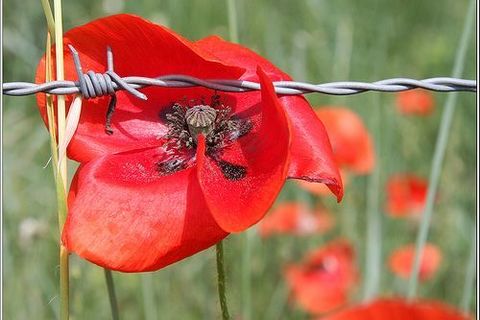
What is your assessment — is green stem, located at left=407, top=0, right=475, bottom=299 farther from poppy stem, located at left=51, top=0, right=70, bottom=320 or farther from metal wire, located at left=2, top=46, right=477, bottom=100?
poppy stem, located at left=51, top=0, right=70, bottom=320

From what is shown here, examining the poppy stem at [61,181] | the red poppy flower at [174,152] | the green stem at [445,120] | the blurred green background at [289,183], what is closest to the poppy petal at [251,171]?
the red poppy flower at [174,152]

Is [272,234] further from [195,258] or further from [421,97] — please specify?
[421,97]

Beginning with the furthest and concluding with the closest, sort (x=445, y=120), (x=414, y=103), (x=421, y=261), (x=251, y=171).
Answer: (x=414, y=103) → (x=421, y=261) → (x=445, y=120) → (x=251, y=171)

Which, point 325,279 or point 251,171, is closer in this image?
point 251,171

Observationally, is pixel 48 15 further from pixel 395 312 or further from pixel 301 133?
pixel 395 312

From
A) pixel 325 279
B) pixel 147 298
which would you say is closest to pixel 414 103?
pixel 325 279

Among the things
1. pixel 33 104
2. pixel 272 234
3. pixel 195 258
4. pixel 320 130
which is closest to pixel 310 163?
pixel 320 130

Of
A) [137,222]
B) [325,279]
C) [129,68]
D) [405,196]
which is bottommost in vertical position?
[325,279]
